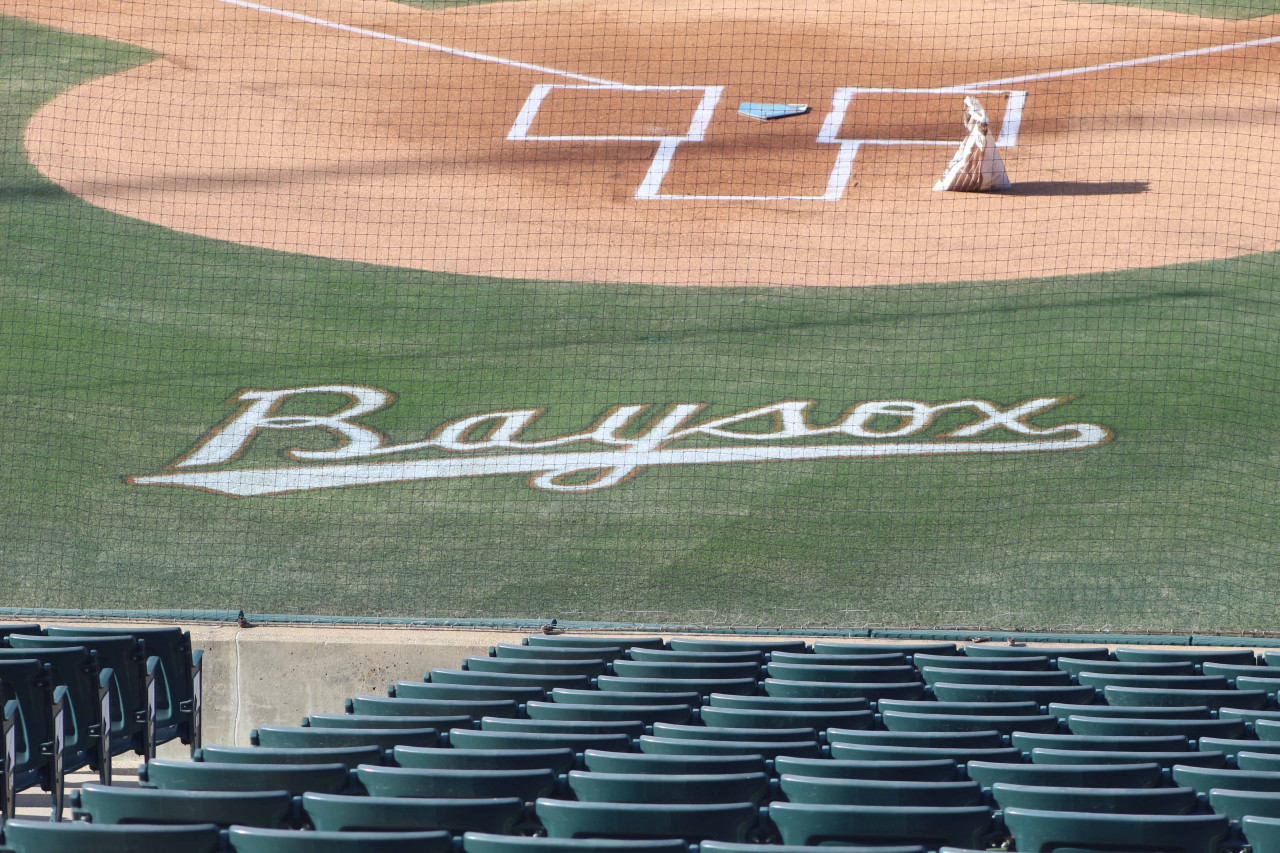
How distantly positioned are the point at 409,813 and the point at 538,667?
2.08m

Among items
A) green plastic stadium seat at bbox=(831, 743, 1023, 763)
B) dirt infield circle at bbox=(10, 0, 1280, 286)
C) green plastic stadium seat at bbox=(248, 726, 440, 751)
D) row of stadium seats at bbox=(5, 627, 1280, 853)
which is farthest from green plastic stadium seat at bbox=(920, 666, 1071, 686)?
dirt infield circle at bbox=(10, 0, 1280, 286)

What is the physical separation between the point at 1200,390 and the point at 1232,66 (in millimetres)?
7143

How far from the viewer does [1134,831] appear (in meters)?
3.17

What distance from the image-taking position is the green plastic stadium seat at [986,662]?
5484mm

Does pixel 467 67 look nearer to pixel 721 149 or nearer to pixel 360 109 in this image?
pixel 360 109

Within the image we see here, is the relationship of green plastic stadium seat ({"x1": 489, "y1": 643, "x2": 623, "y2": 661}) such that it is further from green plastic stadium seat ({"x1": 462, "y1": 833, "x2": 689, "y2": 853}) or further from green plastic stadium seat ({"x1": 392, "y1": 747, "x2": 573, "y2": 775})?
green plastic stadium seat ({"x1": 462, "y1": 833, "x2": 689, "y2": 853})

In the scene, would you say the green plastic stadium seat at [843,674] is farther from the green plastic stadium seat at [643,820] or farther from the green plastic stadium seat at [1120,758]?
the green plastic stadium seat at [643,820]

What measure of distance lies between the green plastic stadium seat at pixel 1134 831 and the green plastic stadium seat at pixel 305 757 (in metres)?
1.79

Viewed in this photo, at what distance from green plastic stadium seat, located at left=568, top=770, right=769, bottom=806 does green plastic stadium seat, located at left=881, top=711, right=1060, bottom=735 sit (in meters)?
1.00

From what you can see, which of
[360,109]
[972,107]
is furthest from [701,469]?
[360,109]

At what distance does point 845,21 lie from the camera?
17109mm

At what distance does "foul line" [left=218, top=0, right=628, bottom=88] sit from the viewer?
16.0 meters

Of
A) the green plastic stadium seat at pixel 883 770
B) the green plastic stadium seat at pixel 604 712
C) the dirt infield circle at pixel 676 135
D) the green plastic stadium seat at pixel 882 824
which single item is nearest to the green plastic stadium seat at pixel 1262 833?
the green plastic stadium seat at pixel 882 824

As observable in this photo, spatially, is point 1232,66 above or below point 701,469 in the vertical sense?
above
